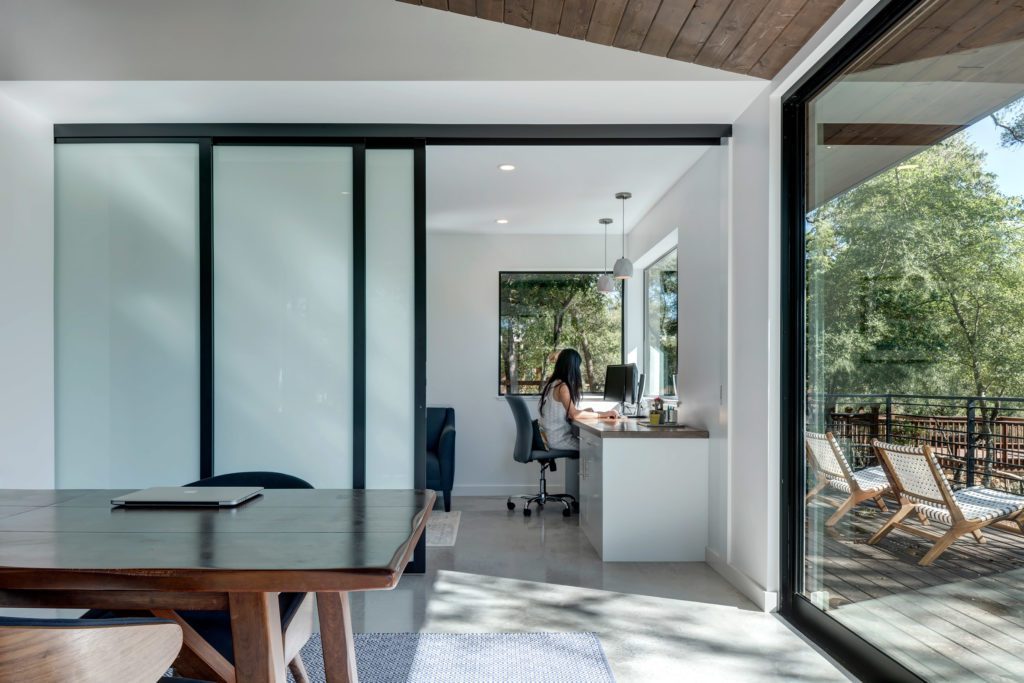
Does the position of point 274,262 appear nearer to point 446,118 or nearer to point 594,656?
point 446,118

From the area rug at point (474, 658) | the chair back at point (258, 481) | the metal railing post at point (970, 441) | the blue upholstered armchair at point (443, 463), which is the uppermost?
the metal railing post at point (970, 441)

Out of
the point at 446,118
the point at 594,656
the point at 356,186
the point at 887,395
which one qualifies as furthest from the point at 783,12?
the point at 594,656

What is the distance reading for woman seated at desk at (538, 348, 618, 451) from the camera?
18.5 ft

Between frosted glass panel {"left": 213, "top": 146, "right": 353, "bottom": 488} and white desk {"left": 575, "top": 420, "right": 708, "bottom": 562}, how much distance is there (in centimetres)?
150

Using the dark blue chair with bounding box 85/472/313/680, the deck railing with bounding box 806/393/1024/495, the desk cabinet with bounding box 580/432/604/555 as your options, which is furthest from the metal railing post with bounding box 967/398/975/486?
the desk cabinet with bounding box 580/432/604/555

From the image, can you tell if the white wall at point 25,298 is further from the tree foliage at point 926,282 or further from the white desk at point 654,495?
the tree foliage at point 926,282

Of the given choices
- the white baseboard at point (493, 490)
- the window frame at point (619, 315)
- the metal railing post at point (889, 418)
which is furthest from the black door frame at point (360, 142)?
the window frame at point (619, 315)

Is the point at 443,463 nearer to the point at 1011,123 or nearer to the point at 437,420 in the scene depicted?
the point at 437,420

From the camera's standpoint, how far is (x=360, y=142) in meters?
3.91

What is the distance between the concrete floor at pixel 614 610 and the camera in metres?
2.71

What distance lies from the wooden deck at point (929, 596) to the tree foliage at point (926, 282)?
45 centimetres

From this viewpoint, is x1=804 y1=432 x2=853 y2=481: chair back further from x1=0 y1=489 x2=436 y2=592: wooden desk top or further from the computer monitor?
the computer monitor

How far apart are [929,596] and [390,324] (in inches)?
107

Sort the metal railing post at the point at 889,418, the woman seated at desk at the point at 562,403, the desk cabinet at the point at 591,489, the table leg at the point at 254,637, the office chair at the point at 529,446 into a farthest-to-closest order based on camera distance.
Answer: the office chair at the point at 529,446 → the woman seated at desk at the point at 562,403 → the desk cabinet at the point at 591,489 → the metal railing post at the point at 889,418 → the table leg at the point at 254,637
